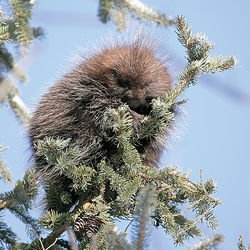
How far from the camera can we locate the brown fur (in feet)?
7.70

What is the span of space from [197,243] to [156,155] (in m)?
1.12

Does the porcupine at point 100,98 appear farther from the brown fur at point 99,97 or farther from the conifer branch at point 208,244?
the conifer branch at point 208,244

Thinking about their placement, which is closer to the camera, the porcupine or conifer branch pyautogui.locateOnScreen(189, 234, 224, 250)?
conifer branch pyautogui.locateOnScreen(189, 234, 224, 250)

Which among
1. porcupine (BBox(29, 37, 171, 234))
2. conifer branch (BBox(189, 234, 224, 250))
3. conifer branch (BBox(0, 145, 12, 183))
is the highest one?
conifer branch (BBox(189, 234, 224, 250))

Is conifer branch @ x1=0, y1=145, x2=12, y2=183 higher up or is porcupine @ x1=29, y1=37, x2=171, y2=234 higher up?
porcupine @ x1=29, y1=37, x2=171, y2=234

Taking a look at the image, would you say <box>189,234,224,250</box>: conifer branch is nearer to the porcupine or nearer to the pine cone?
the pine cone

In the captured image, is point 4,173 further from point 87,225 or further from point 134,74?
point 134,74

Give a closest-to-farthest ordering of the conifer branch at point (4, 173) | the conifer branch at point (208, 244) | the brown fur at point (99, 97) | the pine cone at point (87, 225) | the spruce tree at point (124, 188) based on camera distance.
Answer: the conifer branch at point (208, 244)
the spruce tree at point (124, 188)
the pine cone at point (87, 225)
the conifer branch at point (4, 173)
the brown fur at point (99, 97)

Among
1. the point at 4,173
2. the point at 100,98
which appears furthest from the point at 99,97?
the point at 4,173

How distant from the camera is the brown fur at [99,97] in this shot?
7.70 feet

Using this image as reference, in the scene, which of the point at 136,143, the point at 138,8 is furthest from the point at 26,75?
the point at 136,143

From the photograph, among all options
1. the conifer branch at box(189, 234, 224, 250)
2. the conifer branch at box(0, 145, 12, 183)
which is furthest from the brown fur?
the conifer branch at box(189, 234, 224, 250)

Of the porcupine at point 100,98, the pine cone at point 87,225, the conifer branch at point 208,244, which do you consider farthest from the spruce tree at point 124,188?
the conifer branch at point 208,244

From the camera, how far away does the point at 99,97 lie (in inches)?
95.0
